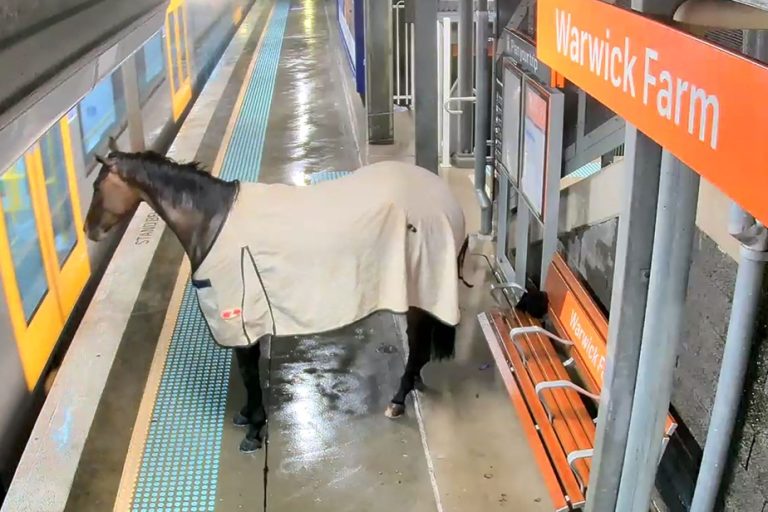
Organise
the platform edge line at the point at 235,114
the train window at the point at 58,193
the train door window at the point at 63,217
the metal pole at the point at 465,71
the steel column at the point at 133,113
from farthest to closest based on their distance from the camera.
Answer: the steel column at the point at 133,113, the platform edge line at the point at 235,114, the metal pole at the point at 465,71, the train window at the point at 58,193, the train door window at the point at 63,217

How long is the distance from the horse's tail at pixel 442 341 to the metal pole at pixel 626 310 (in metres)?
1.61

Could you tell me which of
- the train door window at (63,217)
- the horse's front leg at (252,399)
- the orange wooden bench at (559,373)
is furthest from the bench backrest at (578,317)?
the train door window at (63,217)

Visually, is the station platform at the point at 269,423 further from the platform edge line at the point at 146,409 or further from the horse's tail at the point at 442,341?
the horse's tail at the point at 442,341

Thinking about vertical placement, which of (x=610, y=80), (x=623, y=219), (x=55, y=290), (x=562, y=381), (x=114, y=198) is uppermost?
(x=610, y=80)

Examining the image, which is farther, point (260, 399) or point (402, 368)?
point (402, 368)

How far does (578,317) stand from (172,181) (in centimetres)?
196

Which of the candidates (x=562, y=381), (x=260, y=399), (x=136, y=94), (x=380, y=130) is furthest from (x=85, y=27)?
(x=136, y=94)

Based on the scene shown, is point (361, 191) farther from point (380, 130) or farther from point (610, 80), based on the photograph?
point (380, 130)

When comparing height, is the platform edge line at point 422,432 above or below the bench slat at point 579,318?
below

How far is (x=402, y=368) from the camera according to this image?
4523 mm

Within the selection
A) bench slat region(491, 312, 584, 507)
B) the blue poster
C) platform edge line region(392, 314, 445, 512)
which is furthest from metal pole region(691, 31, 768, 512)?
the blue poster

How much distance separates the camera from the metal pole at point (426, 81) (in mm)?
5984

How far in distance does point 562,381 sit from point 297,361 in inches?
61.6

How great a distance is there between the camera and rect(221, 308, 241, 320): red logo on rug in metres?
3.73
